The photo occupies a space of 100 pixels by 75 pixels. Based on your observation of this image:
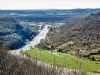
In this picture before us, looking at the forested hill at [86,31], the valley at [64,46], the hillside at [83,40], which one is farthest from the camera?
the forested hill at [86,31]

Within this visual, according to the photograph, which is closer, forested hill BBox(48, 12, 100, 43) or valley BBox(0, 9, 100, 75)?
valley BBox(0, 9, 100, 75)

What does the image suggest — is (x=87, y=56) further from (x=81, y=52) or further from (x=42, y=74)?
(x=42, y=74)

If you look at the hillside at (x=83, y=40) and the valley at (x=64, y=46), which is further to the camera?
the hillside at (x=83, y=40)

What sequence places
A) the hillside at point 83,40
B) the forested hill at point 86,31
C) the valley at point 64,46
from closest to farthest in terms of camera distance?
1. the valley at point 64,46
2. the hillside at point 83,40
3. the forested hill at point 86,31

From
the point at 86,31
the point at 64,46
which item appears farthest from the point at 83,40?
the point at 86,31

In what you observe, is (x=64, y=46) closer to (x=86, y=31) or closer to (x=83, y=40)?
(x=83, y=40)

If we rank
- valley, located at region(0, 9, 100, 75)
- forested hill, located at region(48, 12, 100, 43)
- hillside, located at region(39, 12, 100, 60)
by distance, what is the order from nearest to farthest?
valley, located at region(0, 9, 100, 75), hillside, located at region(39, 12, 100, 60), forested hill, located at region(48, 12, 100, 43)

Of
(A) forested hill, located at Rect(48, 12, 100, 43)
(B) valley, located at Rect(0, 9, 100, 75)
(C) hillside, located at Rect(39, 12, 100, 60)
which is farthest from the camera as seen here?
(A) forested hill, located at Rect(48, 12, 100, 43)

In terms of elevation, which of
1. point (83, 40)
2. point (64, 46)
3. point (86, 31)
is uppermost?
point (86, 31)


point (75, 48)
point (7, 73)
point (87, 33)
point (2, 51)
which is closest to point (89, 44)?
point (75, 48)
